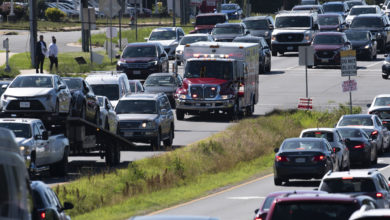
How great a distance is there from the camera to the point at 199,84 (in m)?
45.2

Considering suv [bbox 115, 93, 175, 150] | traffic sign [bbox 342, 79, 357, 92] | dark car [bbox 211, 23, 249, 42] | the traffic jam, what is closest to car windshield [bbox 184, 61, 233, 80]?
the traffic jam

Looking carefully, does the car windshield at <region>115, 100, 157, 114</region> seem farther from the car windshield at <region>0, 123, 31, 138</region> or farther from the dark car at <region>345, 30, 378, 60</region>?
the dark car at <region>345, 30, 378, 60</region>

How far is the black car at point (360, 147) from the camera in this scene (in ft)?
112

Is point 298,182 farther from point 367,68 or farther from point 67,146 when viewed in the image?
point 367,68

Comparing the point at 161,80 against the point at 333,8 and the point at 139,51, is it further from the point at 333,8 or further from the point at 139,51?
the point at 333,8

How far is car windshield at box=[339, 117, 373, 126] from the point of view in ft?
125

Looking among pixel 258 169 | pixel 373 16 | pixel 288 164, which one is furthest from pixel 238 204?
pixel 373 16

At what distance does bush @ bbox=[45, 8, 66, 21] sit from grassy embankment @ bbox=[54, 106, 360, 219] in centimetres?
5754

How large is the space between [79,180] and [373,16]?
148 ft

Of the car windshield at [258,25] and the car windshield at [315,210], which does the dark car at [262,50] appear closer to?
the car windshield at [258,25]

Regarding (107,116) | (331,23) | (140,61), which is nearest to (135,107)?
(107,116)

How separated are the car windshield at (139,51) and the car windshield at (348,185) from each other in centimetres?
3511

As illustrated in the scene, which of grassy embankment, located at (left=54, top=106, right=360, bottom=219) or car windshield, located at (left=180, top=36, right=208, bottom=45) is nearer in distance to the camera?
grassy embankment, located at (left=54, top=106, right=360, bottom=219)

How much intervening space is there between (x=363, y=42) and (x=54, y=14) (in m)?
42.7
